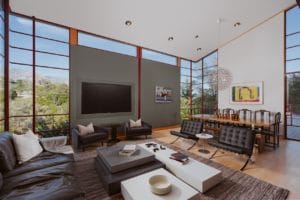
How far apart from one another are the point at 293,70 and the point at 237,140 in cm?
381

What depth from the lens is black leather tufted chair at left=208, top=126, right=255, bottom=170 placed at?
2.99 metres

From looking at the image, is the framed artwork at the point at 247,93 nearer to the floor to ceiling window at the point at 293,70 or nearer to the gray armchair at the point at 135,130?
the floor to ceiling window at the point at 293,70

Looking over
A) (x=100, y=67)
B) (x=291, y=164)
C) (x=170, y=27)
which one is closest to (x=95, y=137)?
(x=100, y=67)

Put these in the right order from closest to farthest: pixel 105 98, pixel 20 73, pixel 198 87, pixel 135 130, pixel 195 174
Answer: pixel 195 174 < pixel 20 73 < pixel 135 130 < pixel 105 98 < pixel 198 87

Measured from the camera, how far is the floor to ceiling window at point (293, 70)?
4932 mm

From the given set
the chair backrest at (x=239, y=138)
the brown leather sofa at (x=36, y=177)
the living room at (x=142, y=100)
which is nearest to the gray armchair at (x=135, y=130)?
the living room at (x=142, y=100)

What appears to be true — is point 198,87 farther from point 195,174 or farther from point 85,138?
point 195,174

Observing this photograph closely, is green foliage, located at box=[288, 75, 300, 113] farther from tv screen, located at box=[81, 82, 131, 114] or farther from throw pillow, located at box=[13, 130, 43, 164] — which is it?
throw pillow, located at box=[13, 130, 43, 164]

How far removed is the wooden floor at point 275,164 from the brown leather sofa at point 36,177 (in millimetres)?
2864

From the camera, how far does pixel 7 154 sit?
196cm


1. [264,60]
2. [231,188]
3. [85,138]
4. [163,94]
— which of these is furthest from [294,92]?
→ [85,138]

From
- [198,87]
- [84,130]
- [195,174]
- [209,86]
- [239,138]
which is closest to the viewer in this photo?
[195,174]

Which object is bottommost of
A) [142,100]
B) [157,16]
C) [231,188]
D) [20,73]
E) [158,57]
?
[231,188]

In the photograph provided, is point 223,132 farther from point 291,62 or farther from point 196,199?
point 291,62
